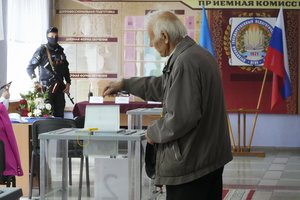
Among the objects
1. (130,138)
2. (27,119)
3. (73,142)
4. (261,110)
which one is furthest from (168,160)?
(261,110)

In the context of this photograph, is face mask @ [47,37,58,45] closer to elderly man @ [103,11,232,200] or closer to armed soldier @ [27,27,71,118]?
armed soldier @ [27,27,71,118]

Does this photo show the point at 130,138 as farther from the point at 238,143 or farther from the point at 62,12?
the point at 62,12

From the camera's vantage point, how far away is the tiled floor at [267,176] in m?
8.09

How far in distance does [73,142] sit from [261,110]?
7.65 m

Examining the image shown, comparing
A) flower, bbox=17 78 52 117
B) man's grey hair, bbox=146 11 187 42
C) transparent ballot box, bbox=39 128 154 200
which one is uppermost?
man's grey hair, bbox=146 11 187 42

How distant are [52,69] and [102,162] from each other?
587 centimetres

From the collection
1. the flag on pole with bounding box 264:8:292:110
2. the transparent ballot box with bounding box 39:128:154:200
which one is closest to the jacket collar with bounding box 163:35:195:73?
the transparent ballot box with bounding box 39:128:154:200

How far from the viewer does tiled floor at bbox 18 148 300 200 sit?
809cm

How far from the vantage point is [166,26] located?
3.65 m

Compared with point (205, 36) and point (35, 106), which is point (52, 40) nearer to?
point (205, 36)

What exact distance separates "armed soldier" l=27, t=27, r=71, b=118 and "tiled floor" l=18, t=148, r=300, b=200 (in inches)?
90.6

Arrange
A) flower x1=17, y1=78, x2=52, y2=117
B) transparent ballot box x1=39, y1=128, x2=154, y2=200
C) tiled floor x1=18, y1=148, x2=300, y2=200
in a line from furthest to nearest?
flower x1=17, y1=78, x2=52, y2=117, tiled floor x1=18, y1=148, x2=300, y2=200, transparent ballot box x1=39, y1=128, x2=154, y2=200

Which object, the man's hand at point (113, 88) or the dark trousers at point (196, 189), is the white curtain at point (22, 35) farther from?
the dark trousers at point (196, 189)

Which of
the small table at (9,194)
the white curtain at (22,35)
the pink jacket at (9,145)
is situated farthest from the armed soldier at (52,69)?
the small table at (9,194)
